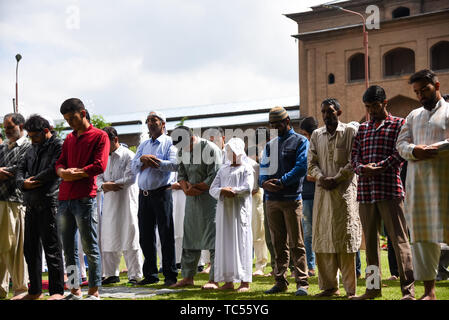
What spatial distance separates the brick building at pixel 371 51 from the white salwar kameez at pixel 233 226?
3383cm

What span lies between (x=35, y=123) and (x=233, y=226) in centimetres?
284

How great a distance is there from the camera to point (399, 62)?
4300 cm

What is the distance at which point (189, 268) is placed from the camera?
8.48m

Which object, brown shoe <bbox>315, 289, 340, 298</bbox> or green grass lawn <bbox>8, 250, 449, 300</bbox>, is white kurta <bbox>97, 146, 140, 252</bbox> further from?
Result: brown shoe <bbox>315, 289, 340, 298</bbox>

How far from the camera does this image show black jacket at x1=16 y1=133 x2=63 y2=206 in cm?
705

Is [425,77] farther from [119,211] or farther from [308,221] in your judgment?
[119,211]

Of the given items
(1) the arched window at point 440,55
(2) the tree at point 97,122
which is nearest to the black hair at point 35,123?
(1) the arched window at point 440,55

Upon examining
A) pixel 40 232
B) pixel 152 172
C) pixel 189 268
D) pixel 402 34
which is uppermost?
pixel 402 34

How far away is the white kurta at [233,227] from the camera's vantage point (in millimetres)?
7848

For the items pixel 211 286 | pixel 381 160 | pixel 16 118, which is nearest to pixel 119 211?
pixel 211 286

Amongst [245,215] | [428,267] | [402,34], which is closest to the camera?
[428,267]
